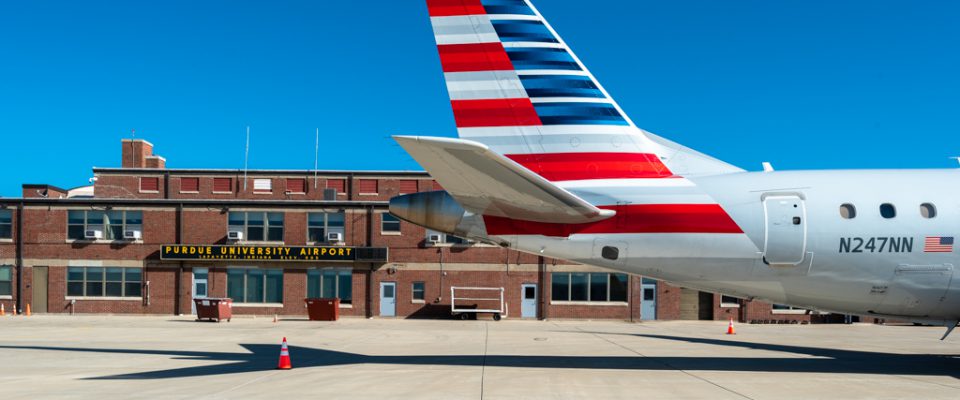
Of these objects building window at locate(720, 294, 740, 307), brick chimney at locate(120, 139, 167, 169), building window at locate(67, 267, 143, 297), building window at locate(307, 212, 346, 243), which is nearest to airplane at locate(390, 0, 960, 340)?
building window at locate(720, 294, 740, 307)

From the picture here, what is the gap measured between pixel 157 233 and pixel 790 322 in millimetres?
37406

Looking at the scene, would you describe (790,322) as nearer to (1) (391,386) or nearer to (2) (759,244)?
(2) (759,244)

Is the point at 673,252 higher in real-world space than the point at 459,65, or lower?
lower

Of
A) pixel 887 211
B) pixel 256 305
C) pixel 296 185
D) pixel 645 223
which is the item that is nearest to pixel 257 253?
pixel 256 305

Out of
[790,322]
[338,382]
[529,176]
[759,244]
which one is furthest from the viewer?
[790,322]

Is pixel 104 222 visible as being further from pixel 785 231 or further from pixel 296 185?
pixel 785 231

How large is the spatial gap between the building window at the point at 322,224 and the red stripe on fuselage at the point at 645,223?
105 ft

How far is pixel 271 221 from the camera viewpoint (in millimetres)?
47750

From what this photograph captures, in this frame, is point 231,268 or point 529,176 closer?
point 529,176

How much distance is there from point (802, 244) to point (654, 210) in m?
3.12

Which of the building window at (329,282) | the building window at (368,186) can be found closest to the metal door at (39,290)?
the building window at (329,282)

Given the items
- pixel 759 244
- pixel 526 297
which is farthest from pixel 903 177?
pixel 526 297

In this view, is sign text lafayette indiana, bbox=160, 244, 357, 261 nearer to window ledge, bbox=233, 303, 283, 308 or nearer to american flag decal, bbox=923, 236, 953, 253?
window ledge, bbox=233, 303, 283, 308

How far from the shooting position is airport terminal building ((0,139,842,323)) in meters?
46.8
